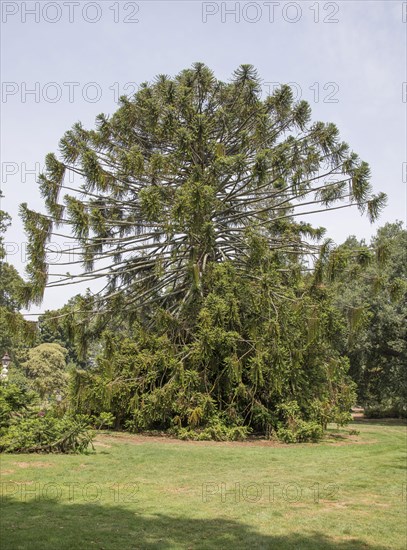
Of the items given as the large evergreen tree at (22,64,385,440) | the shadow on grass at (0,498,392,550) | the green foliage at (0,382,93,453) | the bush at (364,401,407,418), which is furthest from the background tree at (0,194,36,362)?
the bush at (364,401,407,418)

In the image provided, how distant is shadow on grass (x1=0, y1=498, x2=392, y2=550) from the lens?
459cm

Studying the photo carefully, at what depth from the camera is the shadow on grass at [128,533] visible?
4590 mm

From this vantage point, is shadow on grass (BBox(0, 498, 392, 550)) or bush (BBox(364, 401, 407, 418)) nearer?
shadow on grass (BBox(0, 498, 392, 550))

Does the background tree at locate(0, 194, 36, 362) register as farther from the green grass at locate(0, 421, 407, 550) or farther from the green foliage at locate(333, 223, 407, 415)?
the green foliage at locate(333, 223, 407, 415)

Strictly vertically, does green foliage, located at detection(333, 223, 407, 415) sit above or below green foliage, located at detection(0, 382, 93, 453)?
above

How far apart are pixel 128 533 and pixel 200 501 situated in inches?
65.6

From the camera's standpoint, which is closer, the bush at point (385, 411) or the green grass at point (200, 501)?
the green grass at point (200, 501)

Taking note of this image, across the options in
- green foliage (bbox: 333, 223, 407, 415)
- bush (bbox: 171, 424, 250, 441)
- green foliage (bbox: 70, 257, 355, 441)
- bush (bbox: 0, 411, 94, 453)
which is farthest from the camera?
green foliage (bbox: 333, 223, 407, 415)

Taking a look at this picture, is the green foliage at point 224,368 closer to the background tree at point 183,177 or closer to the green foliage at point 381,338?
the background tree at point 183,177

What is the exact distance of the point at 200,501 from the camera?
21.0 ft

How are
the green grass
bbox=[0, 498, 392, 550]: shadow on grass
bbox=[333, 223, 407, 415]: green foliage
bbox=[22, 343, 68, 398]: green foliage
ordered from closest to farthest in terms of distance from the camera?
bbox=[0, 498, 392, 550]: shadow on grass → the green grass → bbox=[333, 223, 407, 415]: green foliage → bbox=[22, 343, 68, 398]: green foliage

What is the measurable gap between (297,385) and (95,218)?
7793 millimetres

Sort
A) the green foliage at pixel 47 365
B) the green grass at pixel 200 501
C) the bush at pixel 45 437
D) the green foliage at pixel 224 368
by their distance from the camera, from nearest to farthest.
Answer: the green grass at pixel 200 501 < the bush at pixel 45 437 < the green foliage at pixel 224 368 < the green foliage at pixel 47 365

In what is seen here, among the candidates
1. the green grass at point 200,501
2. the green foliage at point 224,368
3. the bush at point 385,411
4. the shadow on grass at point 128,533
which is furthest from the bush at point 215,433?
the bush at point 385,411
